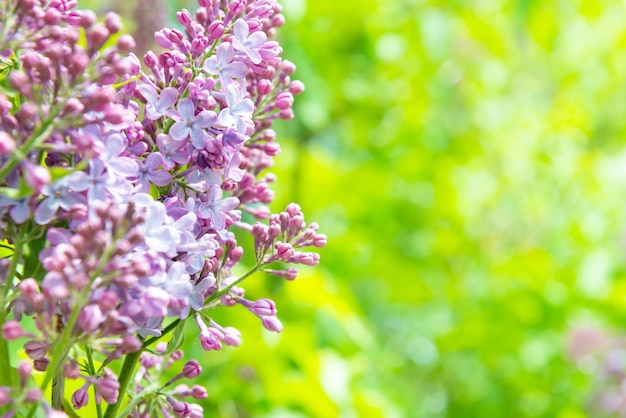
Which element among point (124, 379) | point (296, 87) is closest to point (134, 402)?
point (124, 379)

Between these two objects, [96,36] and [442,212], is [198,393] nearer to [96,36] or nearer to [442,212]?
[96,36]

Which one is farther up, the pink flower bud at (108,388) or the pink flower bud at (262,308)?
the pink flower bud at (262,308)

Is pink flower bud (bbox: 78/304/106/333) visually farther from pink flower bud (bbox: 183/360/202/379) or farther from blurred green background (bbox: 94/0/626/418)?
blurred green background (bbox: 94/0/626/418)

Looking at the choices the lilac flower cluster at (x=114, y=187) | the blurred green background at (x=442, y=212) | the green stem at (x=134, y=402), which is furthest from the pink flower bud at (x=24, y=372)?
the blurred green background at (x=442, y=212)

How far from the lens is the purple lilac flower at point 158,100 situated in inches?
15.8

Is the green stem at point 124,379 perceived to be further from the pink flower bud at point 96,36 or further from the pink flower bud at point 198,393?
the pink flower bud at point 96,36

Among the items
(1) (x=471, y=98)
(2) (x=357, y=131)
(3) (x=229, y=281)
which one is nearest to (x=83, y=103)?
(3) (x=229, y=281)

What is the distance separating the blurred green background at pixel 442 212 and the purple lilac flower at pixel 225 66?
756mm

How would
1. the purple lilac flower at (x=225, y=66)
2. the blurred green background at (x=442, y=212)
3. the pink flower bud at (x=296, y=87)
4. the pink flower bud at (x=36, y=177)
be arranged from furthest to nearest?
the blurred green background at (x=442, y=212) < the pink flower bud at (x=296, y=87) < the purple lilac flower at (x=225, y=66) < the pink flower bud at (x=36, y=177)

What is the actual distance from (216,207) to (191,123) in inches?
1.7

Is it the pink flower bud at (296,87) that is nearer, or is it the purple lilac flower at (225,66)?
the purple lilac flower at (225,66)

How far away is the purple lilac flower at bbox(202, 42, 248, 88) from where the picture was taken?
417mm

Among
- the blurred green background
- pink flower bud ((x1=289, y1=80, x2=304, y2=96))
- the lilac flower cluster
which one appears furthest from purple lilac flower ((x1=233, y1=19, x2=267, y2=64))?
the blurred green background

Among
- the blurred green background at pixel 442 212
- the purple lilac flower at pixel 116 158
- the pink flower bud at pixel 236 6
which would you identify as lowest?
the blurred green background at pixel 442 212
